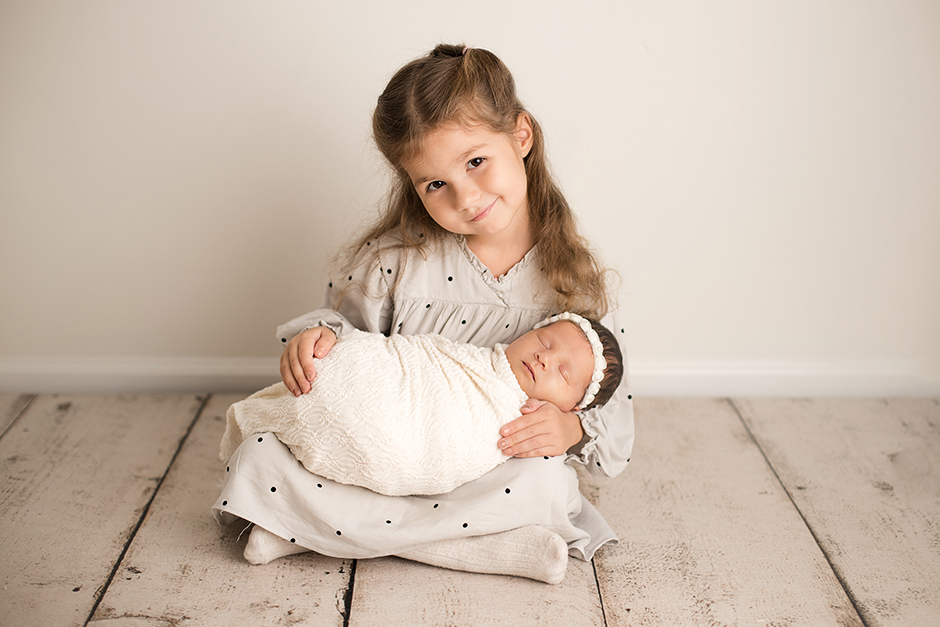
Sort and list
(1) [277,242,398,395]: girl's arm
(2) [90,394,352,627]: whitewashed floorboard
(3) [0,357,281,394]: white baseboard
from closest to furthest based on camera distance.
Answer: (2) [90,394,352,627]: whitewashed floorboard < (1) [277,242,398,395]: girl's arm < (3) [0,357,281,394]: white baseboard

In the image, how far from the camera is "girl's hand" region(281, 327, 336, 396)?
46.1 inches

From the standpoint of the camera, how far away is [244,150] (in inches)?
61.2

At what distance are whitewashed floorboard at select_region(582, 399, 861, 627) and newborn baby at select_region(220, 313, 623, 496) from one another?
0.27m

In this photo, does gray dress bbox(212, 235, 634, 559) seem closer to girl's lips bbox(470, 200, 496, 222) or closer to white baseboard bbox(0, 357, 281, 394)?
girl's lips bbox(470, 200, 496, 222)

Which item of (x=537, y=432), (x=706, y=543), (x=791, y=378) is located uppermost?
(x=537, y=432)

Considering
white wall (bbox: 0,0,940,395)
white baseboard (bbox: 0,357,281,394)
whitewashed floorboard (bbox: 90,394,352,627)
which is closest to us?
whitewashed floorboard (bbox: 90,394,352,627)

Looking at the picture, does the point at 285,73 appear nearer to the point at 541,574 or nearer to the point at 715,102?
the point at 715,102

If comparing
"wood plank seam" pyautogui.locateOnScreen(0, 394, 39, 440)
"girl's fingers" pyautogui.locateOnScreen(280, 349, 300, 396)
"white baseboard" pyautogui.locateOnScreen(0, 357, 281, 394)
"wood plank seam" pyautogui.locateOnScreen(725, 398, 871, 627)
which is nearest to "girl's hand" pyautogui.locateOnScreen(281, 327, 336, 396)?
"girl's fingers" pyautogui.locateOnScreen(280, 349, 300, 396)

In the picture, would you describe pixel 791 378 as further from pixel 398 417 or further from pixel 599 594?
pixel 398 417

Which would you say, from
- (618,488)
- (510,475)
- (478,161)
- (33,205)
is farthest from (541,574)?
(33,205)

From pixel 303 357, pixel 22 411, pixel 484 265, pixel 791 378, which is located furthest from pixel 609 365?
pixel 22 411

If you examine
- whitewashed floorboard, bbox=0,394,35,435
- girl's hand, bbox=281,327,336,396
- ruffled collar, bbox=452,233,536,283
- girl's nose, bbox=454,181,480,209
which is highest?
girl's nose, bbox=454,181,480,209

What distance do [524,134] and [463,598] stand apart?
77 cm

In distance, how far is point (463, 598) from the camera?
1118 millimetres
